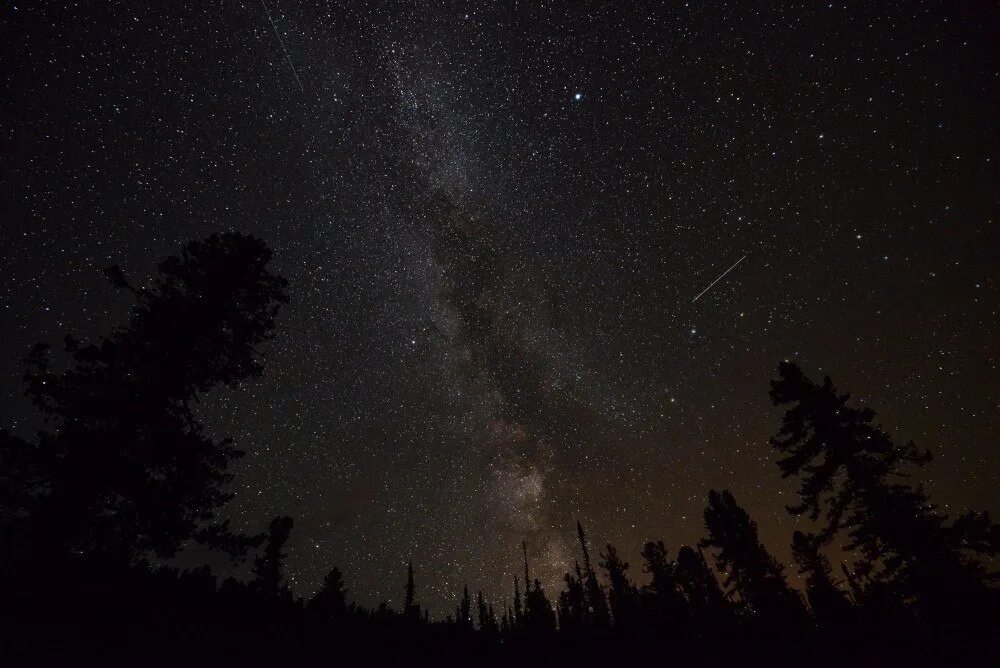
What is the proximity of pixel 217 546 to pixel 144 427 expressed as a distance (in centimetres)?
370

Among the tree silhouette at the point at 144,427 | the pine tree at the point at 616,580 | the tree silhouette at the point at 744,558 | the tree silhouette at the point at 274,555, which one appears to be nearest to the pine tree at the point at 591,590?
the pine tree at the point at 616,580

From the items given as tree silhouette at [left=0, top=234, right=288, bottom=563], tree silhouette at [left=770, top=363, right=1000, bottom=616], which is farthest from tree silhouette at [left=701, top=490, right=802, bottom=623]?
tree silhouette at [left=0, top=234, right=288, bottom=563]

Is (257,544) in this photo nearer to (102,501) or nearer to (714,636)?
(102,501)

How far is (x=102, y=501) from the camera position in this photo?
10.5 m

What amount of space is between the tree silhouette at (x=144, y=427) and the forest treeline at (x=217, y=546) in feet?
0.13

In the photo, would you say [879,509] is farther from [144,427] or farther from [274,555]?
[274,555]

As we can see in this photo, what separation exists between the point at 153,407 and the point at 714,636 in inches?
634

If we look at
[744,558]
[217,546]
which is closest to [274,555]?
[217,546]

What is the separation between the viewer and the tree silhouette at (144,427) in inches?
397

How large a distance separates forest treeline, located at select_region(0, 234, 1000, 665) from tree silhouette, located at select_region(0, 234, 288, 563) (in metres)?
0.04

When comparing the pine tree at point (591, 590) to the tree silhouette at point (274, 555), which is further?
the pine tree at point (591, 590)

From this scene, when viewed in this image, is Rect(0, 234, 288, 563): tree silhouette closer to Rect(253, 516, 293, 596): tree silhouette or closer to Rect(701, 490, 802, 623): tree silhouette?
Rect(253, 516, 293, 596): tree silhouette

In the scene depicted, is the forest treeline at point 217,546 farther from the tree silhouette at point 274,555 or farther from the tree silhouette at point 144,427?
the tree silhouette at point 274,555

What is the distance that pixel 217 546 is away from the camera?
37.4 feet
